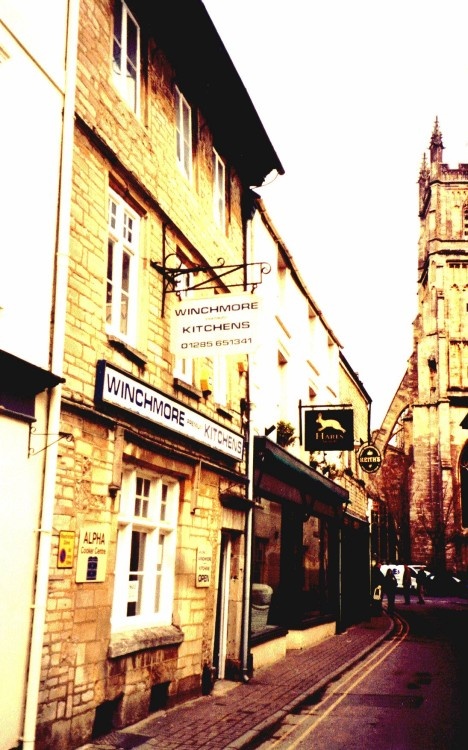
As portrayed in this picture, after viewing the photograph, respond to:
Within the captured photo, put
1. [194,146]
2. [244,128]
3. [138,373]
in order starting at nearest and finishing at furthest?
[138,373] → [194,146] → [244,128]

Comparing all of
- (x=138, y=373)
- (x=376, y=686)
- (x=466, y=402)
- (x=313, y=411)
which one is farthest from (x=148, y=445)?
(x=466, y=402)

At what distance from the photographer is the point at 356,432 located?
29.4 metres

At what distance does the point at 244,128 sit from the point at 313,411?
722cm

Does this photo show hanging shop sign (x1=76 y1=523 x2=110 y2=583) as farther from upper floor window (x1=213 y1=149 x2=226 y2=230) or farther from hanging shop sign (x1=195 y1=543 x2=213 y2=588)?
upper floor window (x1=213 y1=149 x2=226 y2=230)

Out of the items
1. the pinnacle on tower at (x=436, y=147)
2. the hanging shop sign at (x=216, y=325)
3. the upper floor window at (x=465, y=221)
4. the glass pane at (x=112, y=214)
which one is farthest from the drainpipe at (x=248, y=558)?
the pinnacle on tower at (x=436, y=147)

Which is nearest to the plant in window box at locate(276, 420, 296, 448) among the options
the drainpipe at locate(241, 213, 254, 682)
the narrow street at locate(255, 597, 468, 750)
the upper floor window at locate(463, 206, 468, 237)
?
the drainpipe at locate(241, 213, 254, 682)

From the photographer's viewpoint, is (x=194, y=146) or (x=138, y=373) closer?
(x=138, y=373)

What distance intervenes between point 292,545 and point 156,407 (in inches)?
369

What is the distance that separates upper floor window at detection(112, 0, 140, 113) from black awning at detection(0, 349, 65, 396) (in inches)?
158

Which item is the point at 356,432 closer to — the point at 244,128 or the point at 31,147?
the point at 244,128

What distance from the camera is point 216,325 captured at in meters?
10.3

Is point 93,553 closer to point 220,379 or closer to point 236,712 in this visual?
point 236,712

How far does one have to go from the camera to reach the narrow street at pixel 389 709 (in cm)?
887

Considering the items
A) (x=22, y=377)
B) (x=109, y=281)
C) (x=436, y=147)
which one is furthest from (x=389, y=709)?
(x=436, y=147)
